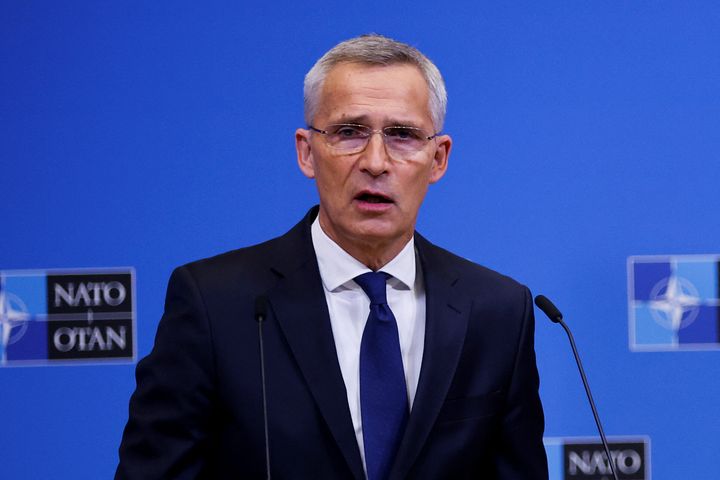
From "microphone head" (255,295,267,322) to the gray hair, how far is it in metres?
0.34

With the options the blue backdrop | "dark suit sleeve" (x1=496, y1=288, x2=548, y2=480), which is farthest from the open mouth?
the blue backdrop

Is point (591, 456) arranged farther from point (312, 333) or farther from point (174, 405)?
point (174, 405)

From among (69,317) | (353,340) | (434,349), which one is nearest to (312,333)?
(353,340)

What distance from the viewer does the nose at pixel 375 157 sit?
58.7 inches

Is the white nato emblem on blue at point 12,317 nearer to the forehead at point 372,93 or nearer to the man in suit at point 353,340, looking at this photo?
the man in suit at point 353,340

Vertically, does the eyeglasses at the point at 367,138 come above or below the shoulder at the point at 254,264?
above

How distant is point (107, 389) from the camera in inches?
89.0

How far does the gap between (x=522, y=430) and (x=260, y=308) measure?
0.51m

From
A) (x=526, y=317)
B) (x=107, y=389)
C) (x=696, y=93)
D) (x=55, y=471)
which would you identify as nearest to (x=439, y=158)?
(x=526, y=317)

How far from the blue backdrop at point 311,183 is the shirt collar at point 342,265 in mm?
672

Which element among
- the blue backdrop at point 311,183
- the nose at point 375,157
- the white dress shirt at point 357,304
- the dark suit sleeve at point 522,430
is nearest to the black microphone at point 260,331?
the white dress shirt at point 357,304

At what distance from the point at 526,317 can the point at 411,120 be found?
411 millimetres

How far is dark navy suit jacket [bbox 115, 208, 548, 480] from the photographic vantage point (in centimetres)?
143

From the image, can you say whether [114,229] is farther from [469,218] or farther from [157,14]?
[469,218]
